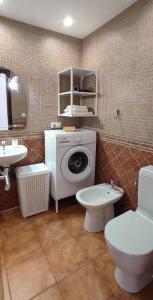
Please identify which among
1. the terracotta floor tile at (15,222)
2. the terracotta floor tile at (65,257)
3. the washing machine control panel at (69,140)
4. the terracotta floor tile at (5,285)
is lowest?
the terracotta floor tile at (5,285)

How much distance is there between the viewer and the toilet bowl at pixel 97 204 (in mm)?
1872

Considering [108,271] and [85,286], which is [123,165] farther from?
[85,286]

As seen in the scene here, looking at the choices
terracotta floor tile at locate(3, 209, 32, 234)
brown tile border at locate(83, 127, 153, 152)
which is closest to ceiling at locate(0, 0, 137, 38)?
brown tile border at locate(83, 127, 153, 152)

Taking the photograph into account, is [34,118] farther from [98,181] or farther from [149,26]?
[149,26]

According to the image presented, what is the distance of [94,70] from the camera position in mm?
2385

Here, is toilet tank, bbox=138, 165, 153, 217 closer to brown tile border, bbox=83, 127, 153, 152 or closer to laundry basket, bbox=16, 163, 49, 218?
brown tile border, bbox=83, 127, 153, 152

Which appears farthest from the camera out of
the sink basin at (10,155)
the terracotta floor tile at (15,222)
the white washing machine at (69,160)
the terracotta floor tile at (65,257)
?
the white washing machine at (69,160)

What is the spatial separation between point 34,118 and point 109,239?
5.50ft

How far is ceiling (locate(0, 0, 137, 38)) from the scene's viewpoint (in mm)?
1802

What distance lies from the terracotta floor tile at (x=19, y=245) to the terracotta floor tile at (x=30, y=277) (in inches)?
3.1

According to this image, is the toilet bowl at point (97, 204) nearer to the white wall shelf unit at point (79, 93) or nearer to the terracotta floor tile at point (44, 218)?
the terracotta floor tile at point (44, 218)

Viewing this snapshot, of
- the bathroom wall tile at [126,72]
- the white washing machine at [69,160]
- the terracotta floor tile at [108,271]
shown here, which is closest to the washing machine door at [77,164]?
the white washing machine at [69,160]

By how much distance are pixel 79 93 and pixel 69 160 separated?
0.87m

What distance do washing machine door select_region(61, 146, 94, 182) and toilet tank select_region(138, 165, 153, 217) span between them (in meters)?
0.88
